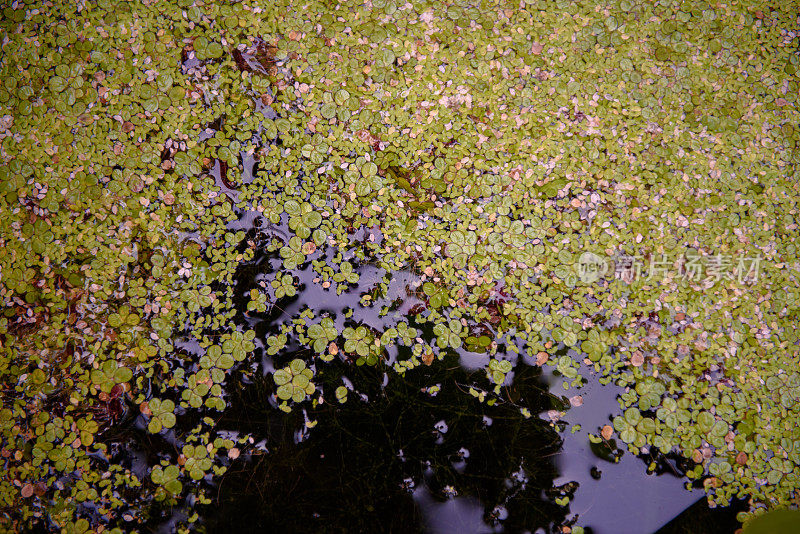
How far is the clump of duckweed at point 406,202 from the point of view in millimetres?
2242

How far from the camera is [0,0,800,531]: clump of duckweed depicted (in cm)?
224

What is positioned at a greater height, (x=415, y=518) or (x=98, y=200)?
(x=98, y=200)

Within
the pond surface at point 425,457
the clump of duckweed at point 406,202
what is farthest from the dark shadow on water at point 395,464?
the clump of duckweed at point 406,202

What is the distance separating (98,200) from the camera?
2.35 meters

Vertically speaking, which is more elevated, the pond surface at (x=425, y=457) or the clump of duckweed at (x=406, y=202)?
the clump of duckweed at (x=406, y=202)

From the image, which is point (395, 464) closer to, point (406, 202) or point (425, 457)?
point (425, 457)

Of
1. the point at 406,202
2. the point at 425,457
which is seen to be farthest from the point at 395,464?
the point at 406,202

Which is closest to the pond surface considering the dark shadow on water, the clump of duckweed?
the dark shadow on water

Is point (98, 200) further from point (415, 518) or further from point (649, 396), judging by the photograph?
point (649, 396)

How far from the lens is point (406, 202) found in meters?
2.42

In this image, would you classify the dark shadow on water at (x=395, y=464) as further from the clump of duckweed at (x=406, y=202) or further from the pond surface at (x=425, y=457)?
the clump of duckweed at (x=406, y=202)

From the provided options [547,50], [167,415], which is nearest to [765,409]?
[547,50]

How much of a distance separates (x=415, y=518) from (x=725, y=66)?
3.15 meters

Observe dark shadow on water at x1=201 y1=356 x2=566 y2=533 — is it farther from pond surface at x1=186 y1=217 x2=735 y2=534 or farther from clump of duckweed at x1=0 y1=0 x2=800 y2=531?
clump of duckweed at x1=0 y1=0 x2=800 y2=531
